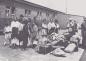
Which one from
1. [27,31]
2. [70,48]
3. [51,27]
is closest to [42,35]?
[51,27]

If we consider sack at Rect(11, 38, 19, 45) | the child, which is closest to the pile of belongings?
sack at Rect(11, 38, 19, 45)

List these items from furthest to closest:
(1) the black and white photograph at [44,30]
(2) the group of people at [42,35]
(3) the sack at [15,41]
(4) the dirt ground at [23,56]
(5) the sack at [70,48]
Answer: (5) the sack at [70,48]
(2) the group of people at [42,35]
(3) the sack at [15,41]
(1) the black and white photograph at [44,30]
(4) the dirt ground at [23,56]

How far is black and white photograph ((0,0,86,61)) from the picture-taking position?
→ 8.71 ft

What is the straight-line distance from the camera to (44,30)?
3.07 m

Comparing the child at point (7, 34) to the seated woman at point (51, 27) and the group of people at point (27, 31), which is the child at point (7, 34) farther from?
the seated woman at point (51, 27)

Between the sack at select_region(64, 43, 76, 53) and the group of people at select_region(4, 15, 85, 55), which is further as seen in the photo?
the sack at select_region(64, 43, 76, 53)

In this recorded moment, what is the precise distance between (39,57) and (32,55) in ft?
0.42

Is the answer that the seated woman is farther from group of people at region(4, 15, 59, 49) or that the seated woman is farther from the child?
the child

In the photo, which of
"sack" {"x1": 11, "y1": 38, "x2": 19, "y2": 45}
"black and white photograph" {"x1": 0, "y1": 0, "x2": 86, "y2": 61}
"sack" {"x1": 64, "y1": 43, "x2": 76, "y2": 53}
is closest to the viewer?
"black and white photograph" {"x1": 0, "y1": 0, "x2": 86, "y2": 61}

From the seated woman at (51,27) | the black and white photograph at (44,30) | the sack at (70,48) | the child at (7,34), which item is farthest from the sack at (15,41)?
the sack at (70,48)

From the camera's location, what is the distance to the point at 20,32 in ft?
9.86

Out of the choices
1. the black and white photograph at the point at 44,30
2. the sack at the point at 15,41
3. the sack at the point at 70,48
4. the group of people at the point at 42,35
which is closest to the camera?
the black and white photograph at the point at 44,30

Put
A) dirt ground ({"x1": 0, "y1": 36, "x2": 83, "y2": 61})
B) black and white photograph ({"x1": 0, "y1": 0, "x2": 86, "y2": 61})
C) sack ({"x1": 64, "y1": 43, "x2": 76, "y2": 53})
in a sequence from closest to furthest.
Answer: dirt ground ({"x1": 0, "y1": 36, "x2": 83, "y2": 61})
black and white photograph ({"x1": 0, "y1": 0, "x2": 86, "y2": 61})
sack ({"x1": 64, "y1": 43, "x2": 76, "y2": 53})

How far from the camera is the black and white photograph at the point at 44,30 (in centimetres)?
266
